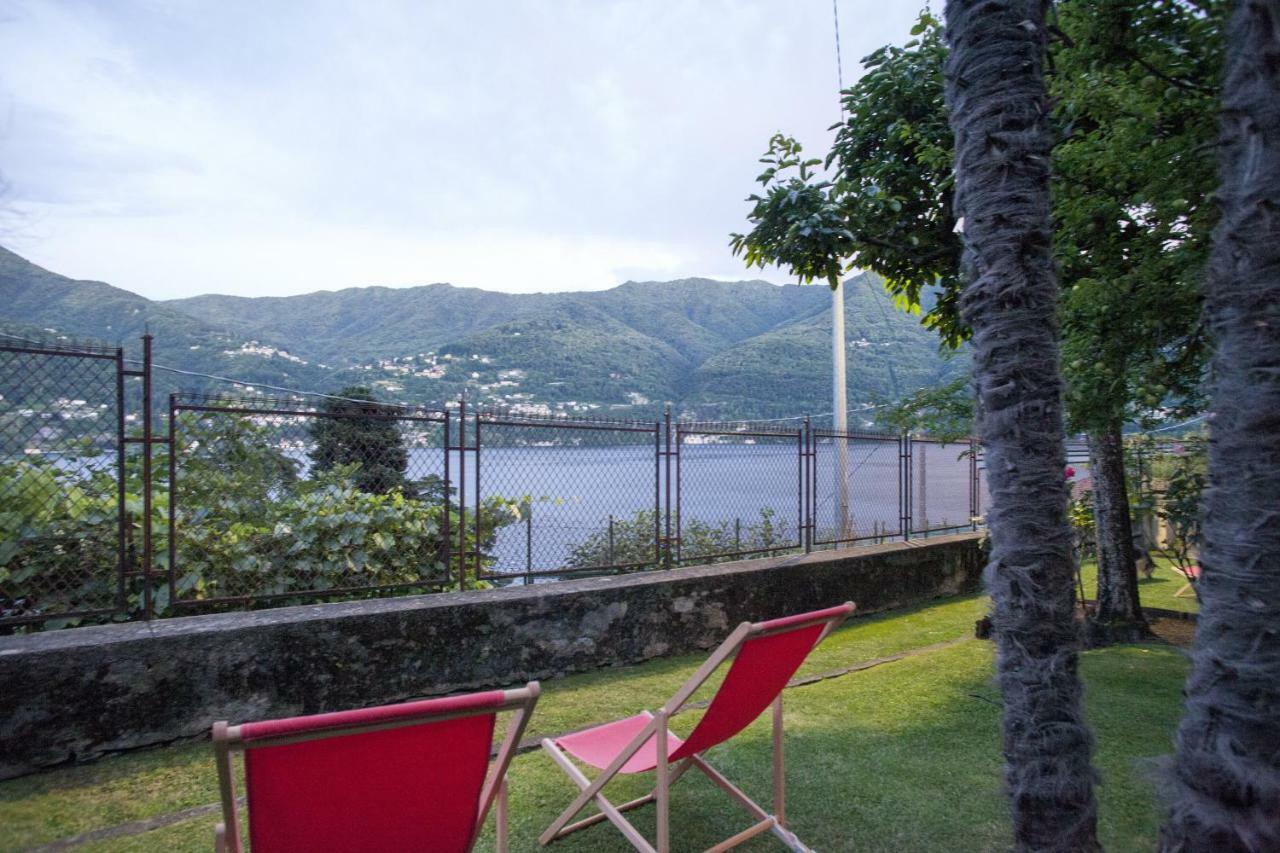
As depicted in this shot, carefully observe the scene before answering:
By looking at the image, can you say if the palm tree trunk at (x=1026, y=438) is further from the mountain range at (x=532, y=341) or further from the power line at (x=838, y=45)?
the power line at (x=838, y=45)

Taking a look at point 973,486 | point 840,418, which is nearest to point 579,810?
point 973,486

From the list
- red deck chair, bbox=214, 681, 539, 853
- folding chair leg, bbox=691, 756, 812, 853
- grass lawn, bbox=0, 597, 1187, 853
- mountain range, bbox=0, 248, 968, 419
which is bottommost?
grass lawn, bbox=0, 597, 1187, 853

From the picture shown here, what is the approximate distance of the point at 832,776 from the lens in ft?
11.5

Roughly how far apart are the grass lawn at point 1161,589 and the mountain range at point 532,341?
3.29 meters

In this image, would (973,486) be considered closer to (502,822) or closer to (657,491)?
(657,491)

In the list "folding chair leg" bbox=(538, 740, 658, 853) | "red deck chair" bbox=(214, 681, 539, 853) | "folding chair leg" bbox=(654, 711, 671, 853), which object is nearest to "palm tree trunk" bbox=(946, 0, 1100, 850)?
"folding chair leg" bbox=(654, 711, 671, 853)

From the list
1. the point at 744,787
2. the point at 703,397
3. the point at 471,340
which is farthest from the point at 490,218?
the point at 744,787

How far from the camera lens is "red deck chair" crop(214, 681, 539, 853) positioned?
1.66 m

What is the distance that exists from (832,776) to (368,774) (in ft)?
7.93

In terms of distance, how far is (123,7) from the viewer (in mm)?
6594

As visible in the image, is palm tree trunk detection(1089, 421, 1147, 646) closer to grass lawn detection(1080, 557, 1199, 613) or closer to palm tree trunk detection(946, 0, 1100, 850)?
grass lawn detection(1080, 557, 1199, 613)

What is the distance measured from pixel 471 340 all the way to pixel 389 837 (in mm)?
27211

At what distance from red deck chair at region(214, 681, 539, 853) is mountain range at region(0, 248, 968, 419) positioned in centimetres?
345

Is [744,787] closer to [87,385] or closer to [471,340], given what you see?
[87,385]
